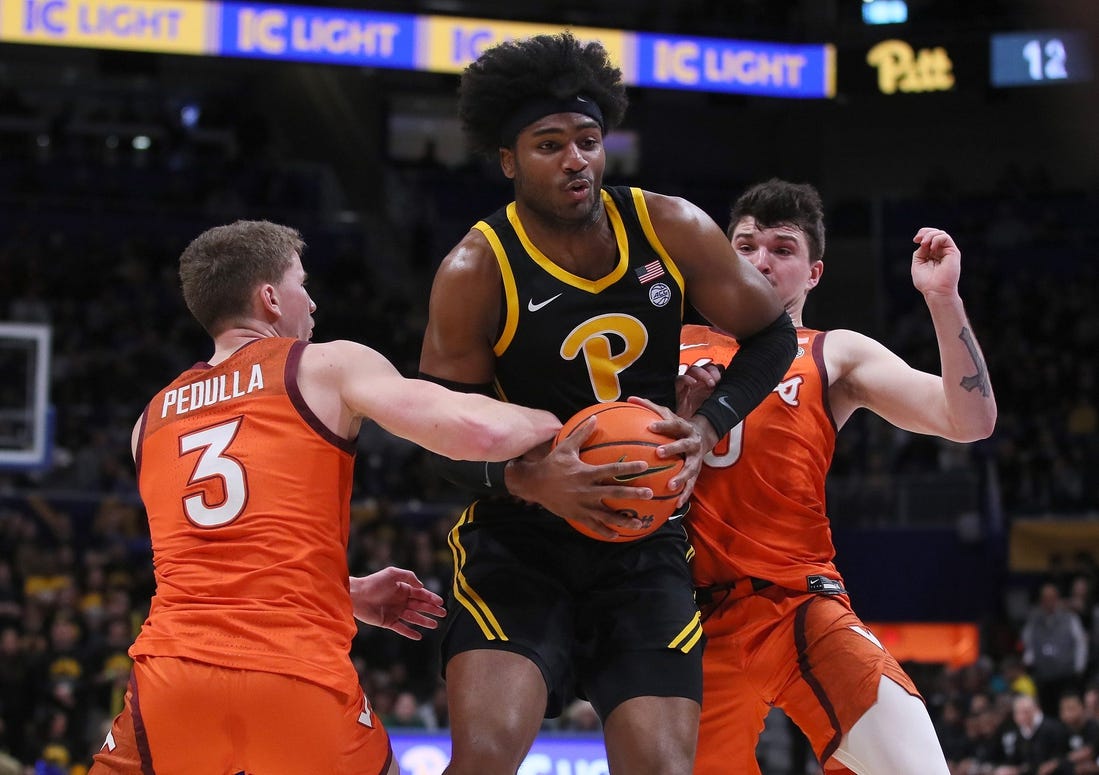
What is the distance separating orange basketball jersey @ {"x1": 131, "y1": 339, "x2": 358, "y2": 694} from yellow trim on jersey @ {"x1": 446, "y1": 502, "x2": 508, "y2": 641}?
1.09 ft

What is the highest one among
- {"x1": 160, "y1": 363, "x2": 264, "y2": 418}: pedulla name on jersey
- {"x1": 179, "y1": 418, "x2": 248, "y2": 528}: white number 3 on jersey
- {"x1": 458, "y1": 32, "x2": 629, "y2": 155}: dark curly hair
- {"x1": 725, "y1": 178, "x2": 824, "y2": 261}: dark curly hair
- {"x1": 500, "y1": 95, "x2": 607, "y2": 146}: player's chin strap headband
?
{"x1": 458, "y1": 32, "x2": 629, "y2": 155}: dark curly hair

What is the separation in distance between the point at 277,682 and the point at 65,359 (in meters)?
15.9

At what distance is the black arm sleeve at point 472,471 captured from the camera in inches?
158

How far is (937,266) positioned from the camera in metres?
4.40

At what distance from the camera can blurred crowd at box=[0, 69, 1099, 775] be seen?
12.8 meters

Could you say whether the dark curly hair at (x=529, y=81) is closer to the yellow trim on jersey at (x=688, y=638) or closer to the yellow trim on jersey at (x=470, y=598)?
the yellow trim on jersey at (x=470, y=598)

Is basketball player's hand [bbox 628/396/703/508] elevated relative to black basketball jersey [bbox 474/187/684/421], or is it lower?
lower

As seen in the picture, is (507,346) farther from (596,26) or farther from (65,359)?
(65,359)

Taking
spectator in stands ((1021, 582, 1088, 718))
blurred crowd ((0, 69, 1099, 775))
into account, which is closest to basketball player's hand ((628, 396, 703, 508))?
blurred crowd ((0, 69, 1099, 775))

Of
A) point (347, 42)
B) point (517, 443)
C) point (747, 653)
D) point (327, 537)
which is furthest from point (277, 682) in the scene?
point (347, 42)

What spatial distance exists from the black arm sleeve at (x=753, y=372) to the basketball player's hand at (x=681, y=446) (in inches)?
9.7

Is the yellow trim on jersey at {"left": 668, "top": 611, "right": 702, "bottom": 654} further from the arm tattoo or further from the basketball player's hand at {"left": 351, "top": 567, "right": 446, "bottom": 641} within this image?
the arm tattoo

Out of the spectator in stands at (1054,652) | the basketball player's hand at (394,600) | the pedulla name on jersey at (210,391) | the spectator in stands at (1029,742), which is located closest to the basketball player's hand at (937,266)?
the basketball player's hand at (394,600)

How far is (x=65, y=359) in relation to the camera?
18500 millimetres
